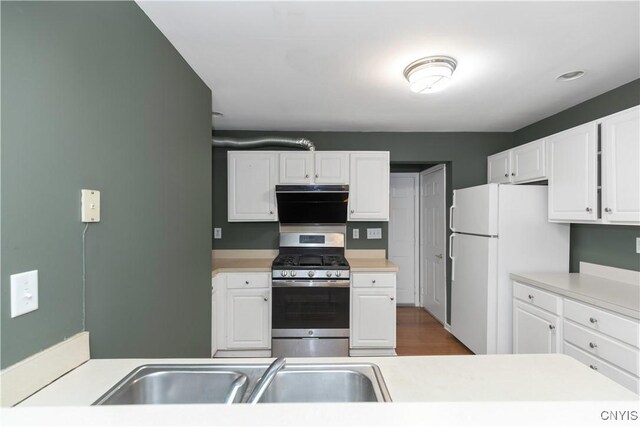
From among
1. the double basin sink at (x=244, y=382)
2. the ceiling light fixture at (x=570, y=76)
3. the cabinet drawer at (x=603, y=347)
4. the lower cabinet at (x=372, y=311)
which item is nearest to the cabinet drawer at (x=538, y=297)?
the cabinet drawer at (x=603, y=347)

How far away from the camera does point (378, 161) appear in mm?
3064

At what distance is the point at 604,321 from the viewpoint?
5.45ft

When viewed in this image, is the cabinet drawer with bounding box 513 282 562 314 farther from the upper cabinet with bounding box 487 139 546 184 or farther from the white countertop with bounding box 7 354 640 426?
the white countertop with bounding box 7 354 640 426

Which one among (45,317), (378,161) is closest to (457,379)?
(45,317)

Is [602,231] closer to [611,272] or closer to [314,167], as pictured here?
[611,272]

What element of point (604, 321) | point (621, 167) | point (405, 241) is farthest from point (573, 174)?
point (405, 241)

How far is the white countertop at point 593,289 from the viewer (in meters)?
1.61

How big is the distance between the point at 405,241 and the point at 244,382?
3715 millimetres

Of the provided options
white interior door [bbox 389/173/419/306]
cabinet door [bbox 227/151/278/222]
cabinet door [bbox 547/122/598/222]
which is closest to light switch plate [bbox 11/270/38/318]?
cabinet door [bbox 227/151/278/222]

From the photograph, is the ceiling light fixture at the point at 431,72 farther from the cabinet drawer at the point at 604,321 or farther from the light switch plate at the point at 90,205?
the light switch plate at the point at 90,205

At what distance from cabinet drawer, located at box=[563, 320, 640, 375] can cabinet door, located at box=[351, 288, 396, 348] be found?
51.2 inches

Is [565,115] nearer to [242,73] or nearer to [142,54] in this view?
[242,73]

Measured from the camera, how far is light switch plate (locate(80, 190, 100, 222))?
0.97 metres

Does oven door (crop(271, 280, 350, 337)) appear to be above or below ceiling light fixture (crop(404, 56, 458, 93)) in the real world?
below
